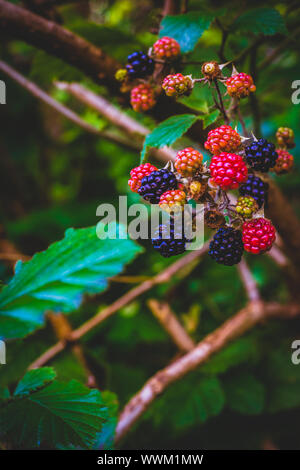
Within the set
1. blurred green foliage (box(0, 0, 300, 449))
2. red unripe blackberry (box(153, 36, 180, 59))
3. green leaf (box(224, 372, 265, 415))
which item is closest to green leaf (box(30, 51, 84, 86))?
blurred green foliage (box(0, 0, 300, 449))

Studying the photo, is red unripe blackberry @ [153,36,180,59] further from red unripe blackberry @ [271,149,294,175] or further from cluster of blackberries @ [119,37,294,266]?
red unripe blackberry @ [271,149,294,175]

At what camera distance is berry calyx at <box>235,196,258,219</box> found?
17.1 inches

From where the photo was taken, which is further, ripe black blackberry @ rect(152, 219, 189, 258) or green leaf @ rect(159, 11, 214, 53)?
green leaf @ rect(159, 11, 214, 53)

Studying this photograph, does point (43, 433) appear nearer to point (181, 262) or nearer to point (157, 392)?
point (157, 392)

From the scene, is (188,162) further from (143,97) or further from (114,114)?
(114,114)

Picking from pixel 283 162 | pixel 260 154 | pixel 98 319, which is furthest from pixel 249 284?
pixel 260 154

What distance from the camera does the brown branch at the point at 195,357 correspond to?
2.26 ft

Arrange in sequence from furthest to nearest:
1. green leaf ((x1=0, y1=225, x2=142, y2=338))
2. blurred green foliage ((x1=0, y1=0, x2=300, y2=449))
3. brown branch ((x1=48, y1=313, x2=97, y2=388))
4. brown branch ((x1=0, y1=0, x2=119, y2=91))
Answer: brown branch ((x1=48, y1=313, x2=97, y2=388))
blurred green foliage ((x1=0, y1=0, x2=300, y2=449))
brown branch ((x1=0, y1=0, x2=119, y2=91))
green leaf ((x1=0, y1=225, x2=142, y2=338))

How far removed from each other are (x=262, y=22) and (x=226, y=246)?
1.43 feet

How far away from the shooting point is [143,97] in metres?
0.59

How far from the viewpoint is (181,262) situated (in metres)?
1.09

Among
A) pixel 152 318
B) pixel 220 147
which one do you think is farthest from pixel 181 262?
pixel 220 147

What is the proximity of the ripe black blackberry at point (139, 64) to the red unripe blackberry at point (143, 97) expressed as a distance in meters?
0.02

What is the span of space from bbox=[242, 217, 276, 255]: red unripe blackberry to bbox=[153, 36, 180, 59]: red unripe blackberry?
0.30m
